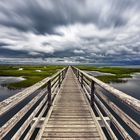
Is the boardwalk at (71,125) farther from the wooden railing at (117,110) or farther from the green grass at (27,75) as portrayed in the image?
the green grass at (27,75)

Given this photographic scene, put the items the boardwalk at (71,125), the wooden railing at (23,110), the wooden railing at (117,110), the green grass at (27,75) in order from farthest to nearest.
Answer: the green grass at (27,75)
the boardwalk at (71,125)
the wooden railing at (117,110)
the wooden railing at (23,110)

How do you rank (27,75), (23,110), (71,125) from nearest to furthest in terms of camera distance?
(23,110) < (71,125) < (27,75)

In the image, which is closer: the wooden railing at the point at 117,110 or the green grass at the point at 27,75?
the wooden railing at the point at 117,110

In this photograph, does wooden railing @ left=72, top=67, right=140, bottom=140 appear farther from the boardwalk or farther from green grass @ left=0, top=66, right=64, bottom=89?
green grass @ left=0, top=66, right=64, bottom=89

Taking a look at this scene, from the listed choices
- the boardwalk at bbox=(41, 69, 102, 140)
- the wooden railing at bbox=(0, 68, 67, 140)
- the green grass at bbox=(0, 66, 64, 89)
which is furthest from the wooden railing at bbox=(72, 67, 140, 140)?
the green grass at bbox=(0, 66, 64, 89)

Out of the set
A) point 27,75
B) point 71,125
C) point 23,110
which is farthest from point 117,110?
point 27,75

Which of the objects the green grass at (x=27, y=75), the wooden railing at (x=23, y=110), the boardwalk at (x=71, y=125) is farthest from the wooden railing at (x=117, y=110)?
the green grass at (x=27, y=75)

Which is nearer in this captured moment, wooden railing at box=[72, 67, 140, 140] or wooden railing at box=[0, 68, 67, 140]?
wooden railing at box=[0, 68, 67, 140]

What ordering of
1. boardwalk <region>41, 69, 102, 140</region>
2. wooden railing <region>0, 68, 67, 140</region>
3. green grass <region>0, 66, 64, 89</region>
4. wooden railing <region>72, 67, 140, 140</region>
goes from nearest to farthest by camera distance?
wooden railing <region>0, 68, 67, 140</region>, wooden railing <region>72, 67, 140, 140</region>, boardwalk <region>41, 69, 102, 140</region>, green grass <region>0, 66, 64, 89</region>

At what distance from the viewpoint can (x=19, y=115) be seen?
399 cm

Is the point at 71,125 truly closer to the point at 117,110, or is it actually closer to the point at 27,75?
the point at 117,110

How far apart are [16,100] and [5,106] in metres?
0.49

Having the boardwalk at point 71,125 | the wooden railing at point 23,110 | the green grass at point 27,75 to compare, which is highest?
the wooden railing at point 23,110

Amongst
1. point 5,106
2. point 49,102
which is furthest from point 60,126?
point 5,106
